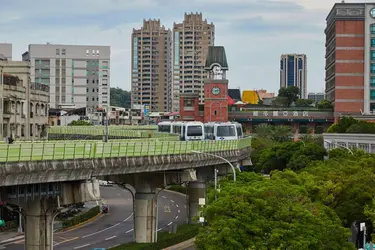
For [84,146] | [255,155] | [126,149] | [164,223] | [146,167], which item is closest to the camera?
[84,146]

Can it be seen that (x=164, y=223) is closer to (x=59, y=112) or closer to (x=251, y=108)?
(x=59, y=112)

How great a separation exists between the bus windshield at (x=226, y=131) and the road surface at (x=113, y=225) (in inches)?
432

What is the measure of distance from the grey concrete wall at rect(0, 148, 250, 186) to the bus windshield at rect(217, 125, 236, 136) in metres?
26.7

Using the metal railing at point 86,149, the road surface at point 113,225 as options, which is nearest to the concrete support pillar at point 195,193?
the road surface at point 113,225

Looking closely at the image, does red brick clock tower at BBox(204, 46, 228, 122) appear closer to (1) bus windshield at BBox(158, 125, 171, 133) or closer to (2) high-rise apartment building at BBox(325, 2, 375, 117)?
(2) high-rise apartment building at BBox(325, 2, 375, 117)

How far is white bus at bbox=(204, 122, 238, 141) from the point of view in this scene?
89875 millimetres

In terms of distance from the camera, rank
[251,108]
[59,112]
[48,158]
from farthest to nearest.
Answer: [251,108], [59,112], [48,158]

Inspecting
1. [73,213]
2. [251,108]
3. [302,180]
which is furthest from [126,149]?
[251,108]

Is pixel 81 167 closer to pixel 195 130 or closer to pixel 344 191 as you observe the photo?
pixel 344 191

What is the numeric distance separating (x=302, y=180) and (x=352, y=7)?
104013 mm

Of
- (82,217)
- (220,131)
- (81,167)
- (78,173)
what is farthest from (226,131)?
(81,167)

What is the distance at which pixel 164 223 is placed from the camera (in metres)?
85.8

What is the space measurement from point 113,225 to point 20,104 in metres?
17.5

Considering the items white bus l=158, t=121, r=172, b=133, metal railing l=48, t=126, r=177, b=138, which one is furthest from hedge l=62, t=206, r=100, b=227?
white bus l=158, t=121, r=172, b=133
